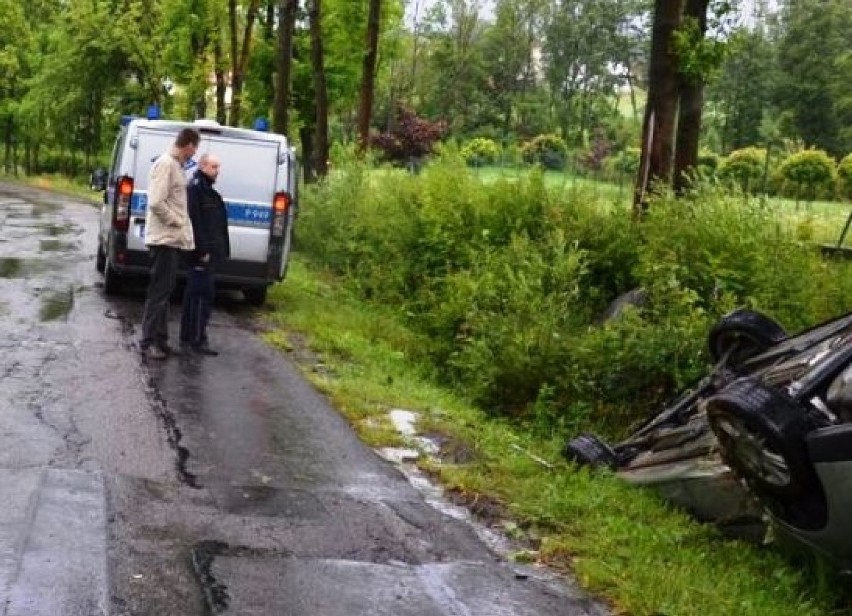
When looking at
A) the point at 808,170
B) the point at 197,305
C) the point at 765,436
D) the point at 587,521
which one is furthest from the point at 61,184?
the point at 765,436

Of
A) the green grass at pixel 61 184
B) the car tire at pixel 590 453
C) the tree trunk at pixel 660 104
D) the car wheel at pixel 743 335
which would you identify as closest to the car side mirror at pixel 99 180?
the tree trunk at pixel 660 104

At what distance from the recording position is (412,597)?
5.03m

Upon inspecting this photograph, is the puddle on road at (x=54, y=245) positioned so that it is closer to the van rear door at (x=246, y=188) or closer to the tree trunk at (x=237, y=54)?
the van rear door at (x=246, y=188)

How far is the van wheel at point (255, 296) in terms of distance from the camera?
1368 centimetres

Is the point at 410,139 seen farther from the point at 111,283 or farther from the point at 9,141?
the point at 111,283

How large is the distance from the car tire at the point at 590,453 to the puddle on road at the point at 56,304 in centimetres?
616

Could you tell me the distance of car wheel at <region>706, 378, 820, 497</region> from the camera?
16.7 ft

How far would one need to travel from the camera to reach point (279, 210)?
12.8 metres

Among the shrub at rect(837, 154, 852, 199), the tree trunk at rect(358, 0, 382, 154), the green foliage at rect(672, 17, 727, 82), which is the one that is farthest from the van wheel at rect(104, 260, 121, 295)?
the shrub at rect(837, 154, 852, 199)

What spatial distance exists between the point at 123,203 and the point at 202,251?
2.48m

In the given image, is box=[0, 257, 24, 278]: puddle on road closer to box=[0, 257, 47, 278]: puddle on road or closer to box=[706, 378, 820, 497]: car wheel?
box=[0, 257, 47, 278]: puddle on road

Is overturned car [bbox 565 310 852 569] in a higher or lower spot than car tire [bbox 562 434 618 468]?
higher

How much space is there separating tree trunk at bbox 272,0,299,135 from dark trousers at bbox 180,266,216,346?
14.9 meters

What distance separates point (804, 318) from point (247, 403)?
4.82 metres
